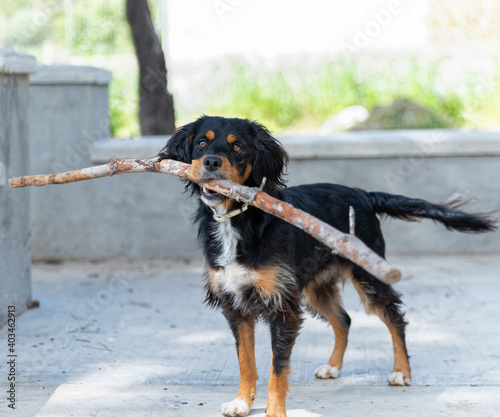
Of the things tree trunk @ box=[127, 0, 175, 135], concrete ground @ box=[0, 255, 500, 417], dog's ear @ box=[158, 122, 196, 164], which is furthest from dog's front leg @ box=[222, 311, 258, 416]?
tree trunk @ box=[127, 0, 175, 135]

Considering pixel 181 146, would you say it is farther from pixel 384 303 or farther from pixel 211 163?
pixel 384 303

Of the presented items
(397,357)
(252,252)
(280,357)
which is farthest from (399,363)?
(252,252)

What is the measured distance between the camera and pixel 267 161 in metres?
3.93

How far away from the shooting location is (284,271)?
3.78m

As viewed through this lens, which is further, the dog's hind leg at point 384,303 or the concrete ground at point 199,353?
the dog's hind leg at point 384,303

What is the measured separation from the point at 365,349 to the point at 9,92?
3.35 metres

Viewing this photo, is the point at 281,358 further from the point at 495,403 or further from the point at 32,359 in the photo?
the point at 32,359

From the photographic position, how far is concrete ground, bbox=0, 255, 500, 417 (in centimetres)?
388

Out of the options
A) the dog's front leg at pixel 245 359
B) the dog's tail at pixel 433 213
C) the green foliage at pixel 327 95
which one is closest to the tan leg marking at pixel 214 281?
the dog's front leg at pixel 245 359

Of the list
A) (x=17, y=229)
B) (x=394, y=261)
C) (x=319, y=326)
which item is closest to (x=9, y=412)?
(x=17, y=229)

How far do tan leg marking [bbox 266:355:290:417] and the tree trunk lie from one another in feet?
20.4

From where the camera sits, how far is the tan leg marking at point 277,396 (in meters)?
3.63

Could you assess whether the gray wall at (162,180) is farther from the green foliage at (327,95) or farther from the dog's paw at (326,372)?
the green foliage at (327,95)

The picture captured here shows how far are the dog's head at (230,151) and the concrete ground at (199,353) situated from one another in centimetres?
122
